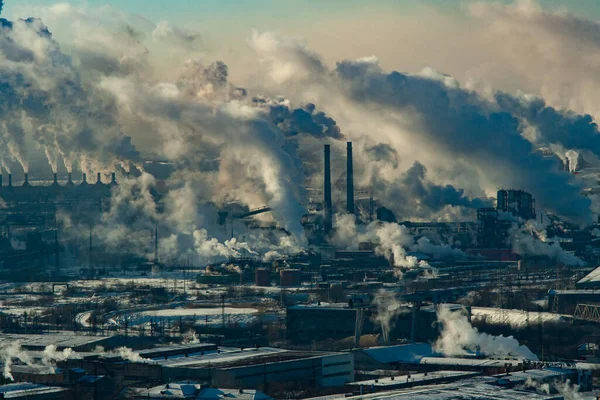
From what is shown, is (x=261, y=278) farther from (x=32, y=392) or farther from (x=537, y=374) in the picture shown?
(x=32, y=392)

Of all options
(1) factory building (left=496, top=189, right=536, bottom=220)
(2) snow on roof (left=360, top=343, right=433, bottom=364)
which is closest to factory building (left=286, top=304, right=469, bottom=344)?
(2) snow on roof (left=360, top=343, right=433, bottom=364)

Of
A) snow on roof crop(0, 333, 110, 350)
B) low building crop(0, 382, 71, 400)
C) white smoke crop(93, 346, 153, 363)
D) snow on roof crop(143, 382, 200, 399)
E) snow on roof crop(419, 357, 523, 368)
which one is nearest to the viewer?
snow on roof crop(143, 382, 200, 399)

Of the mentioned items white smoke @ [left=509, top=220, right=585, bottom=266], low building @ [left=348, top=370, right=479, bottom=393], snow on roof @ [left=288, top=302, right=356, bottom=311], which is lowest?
low building @ [left=348, top=370, right=479, bottom=393]

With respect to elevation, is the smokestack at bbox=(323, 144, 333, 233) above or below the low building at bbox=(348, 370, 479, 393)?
above

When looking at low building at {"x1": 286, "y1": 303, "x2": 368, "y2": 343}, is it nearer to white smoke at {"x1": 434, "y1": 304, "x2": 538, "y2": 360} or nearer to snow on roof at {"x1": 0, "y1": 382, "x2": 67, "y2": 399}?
white smoke at {"x1": 434, "y1": 304, "x2": 538, "y2": 360}

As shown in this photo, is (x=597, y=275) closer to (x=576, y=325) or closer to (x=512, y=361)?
(x=576, y=325)

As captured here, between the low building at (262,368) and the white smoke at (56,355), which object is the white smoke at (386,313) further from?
the white smoke at (56,355)
